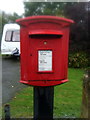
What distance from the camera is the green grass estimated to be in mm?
5122

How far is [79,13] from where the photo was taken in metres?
13.1

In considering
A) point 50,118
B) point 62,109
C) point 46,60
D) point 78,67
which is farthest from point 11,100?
point 78,67

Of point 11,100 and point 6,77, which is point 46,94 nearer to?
point 11,100

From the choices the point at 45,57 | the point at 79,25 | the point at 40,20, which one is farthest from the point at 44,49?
the point at 79,25

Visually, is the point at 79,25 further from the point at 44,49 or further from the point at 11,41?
the point at 44,49

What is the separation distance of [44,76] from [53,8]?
536cm

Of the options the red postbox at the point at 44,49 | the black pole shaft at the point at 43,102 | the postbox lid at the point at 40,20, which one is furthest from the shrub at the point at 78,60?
the postbox lid at the point at 40,20

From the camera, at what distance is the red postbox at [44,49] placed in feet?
10.3

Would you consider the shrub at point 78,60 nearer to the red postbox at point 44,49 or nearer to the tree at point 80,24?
the tree at point 80,24

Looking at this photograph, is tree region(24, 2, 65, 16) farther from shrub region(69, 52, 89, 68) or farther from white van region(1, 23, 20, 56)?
white van region(1, 23, 20, 56)

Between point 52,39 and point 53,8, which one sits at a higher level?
point 53,8

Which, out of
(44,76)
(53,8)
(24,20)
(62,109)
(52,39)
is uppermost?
(53,8)

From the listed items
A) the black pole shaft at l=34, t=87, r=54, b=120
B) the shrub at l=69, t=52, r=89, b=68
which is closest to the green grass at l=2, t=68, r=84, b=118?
the black pole shaft at l=34, t=87, r=54, b=120

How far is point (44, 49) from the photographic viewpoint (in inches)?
125
